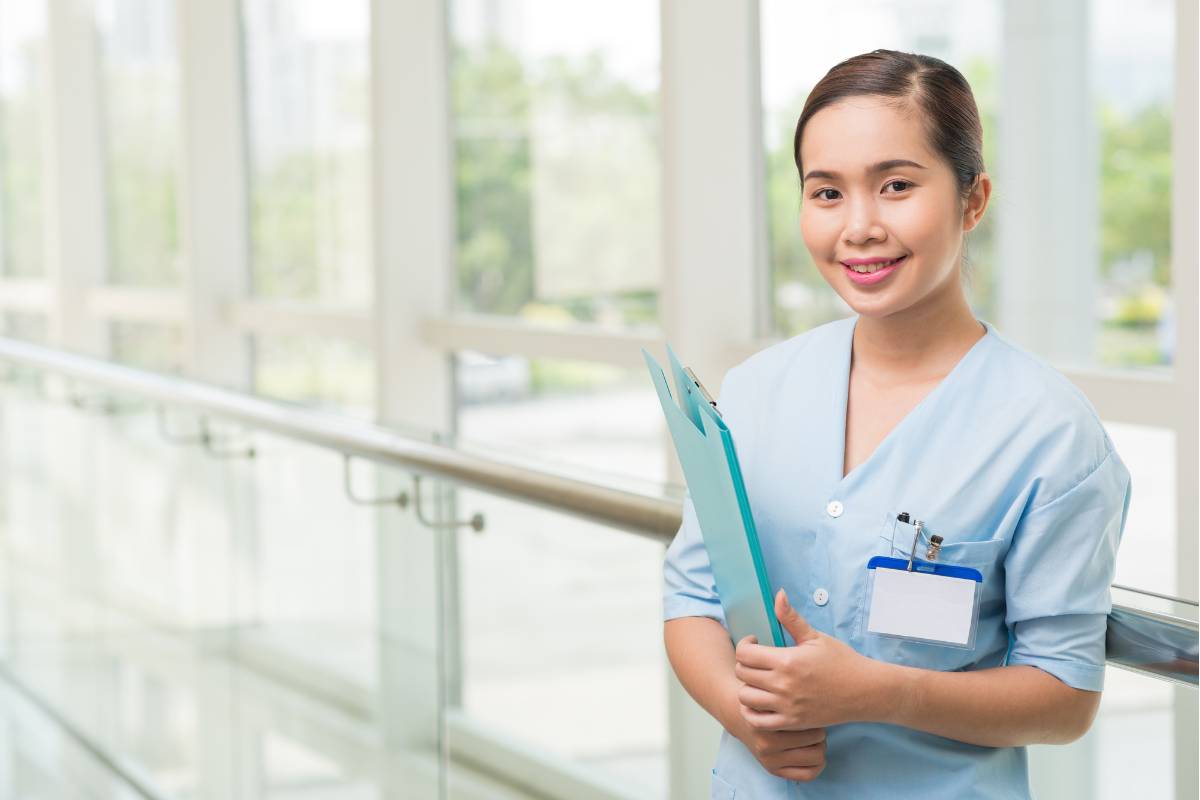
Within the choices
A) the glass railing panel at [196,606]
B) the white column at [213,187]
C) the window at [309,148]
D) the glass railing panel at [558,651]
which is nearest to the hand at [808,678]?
the glass railing panel at [558,651]

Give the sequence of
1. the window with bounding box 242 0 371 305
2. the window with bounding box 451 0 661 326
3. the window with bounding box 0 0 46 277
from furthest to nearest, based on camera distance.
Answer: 1. the window with bounding box 0 0 46 277
2. the window with bounding box 242 0 371 305
3. the window with bounding box 451 0 661 326

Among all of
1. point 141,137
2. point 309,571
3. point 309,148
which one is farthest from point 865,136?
point 141,137

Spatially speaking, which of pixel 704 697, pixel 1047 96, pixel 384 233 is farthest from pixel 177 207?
pixel 704 697

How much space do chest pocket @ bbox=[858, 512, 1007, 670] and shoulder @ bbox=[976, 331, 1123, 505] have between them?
64 millimetres

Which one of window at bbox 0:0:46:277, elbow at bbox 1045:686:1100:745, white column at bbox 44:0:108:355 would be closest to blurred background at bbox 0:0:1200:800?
elbow at bbox 1045:686:1100:745

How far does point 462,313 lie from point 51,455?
163cm

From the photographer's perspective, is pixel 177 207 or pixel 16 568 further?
pixel 177 207

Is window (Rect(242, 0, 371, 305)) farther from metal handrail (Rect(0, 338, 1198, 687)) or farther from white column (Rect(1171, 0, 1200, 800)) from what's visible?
white column (Rect(1171, 0, 1200, 800))

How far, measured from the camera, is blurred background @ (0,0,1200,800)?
8.06 ft

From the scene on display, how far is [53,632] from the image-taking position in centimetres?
441

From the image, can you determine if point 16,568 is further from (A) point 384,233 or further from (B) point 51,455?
(A) point 384,233

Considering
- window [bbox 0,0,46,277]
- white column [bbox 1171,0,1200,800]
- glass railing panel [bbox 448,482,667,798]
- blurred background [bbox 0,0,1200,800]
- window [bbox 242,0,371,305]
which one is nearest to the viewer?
glass railing panel [bbox 448,482,667,798]

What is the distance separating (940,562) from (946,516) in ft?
0.14

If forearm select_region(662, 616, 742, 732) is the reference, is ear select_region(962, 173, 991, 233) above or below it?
above
